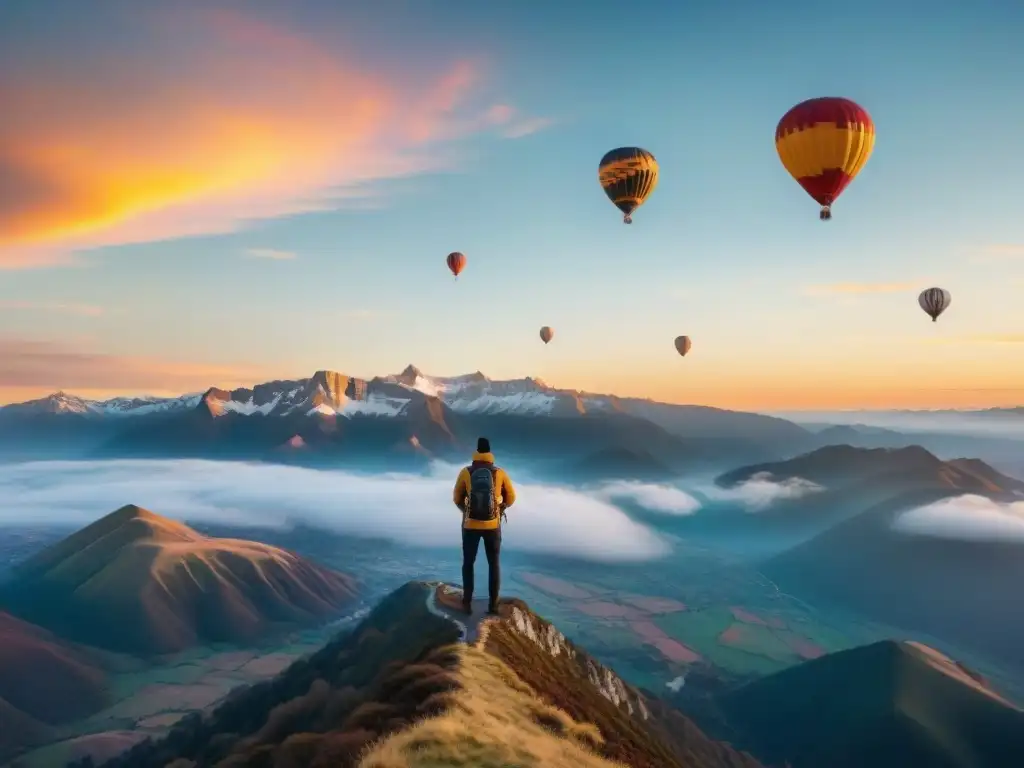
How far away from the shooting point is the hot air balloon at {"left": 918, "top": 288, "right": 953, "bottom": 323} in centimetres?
11262

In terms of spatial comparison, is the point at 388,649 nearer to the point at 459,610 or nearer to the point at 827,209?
the point at 459,610

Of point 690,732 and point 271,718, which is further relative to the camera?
point 690,732

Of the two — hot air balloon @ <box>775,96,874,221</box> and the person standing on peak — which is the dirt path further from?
hot air balloon @ <box>775,96,874,221</box>

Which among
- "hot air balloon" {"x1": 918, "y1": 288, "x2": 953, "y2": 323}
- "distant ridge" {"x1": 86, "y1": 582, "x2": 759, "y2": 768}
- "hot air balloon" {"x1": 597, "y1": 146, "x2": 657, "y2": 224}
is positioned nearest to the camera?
"distant ridge" {"x1": 86, "y1": 582, "x2": 759, "y2": 768}

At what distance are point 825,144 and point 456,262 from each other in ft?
235

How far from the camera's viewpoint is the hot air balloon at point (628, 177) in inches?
3408

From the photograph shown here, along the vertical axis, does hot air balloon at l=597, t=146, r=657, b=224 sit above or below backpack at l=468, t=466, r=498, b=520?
above

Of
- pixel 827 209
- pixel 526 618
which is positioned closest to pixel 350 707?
pixel 526 618

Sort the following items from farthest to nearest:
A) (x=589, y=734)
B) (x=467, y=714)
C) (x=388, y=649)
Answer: (x=388, y=649) → (x=589, y=734) → (x=467, y=714)

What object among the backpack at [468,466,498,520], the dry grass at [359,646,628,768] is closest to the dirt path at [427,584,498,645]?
the dry grass at [359,646,628,768]

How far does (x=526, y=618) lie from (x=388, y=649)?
113 ft

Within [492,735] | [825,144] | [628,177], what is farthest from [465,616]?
[628,177]

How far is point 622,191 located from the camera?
8725 cm

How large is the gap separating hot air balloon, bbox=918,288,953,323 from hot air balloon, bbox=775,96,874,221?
57.5 m
